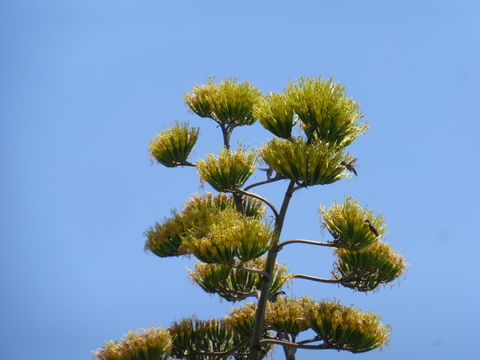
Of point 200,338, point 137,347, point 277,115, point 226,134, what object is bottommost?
point 137,347

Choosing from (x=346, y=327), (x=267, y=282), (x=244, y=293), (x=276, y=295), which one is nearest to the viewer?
(x=267, y=282)

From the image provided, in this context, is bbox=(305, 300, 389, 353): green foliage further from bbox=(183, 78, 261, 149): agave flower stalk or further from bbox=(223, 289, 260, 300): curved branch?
bbox=(183, 78, 261, 149): agave flower stalk

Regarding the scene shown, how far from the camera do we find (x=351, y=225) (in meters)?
8.02

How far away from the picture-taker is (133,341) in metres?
7.52

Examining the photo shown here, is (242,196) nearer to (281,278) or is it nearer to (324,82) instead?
(281,278)

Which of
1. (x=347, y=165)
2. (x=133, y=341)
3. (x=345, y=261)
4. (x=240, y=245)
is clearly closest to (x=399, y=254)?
(x=345, y=261)

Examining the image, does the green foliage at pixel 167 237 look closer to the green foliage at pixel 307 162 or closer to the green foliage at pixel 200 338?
the green foliage at pixel 200 338

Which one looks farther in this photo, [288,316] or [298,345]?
[288,316]

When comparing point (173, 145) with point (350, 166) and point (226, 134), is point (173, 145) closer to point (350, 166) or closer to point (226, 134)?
point (226, 134)

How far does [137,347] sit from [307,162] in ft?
8.19

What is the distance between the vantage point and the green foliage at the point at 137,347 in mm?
7477

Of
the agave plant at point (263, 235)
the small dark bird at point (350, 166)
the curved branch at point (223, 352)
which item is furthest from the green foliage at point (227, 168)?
the curved branch at point (223, 352)

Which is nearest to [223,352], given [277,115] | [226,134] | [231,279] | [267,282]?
[231,279]

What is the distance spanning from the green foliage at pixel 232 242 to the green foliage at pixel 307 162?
0.62m
